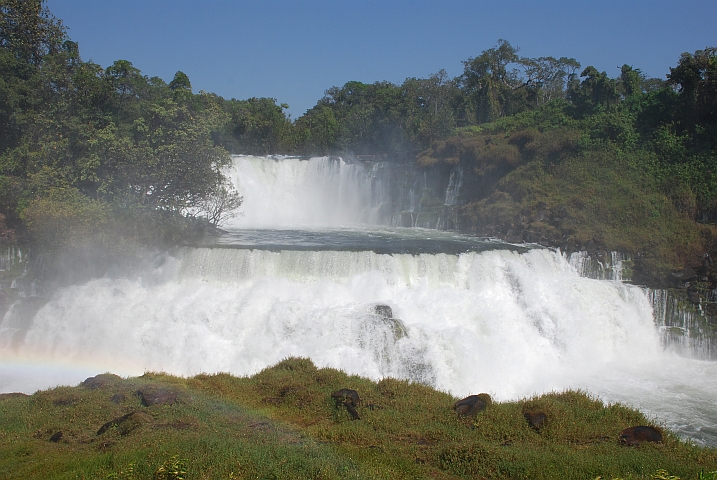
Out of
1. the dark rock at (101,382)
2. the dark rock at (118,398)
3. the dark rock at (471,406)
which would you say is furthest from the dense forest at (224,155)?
the dark rock at (471,406)

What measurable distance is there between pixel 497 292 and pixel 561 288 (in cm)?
200

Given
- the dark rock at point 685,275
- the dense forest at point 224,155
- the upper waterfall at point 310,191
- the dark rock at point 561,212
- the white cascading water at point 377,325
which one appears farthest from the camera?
the upper waterfall at point 310,191

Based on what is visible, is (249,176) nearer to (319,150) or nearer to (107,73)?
(107,73)

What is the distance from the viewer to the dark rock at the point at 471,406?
7727 mm

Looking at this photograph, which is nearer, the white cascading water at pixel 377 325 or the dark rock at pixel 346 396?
the dark rock at pixel 346 396

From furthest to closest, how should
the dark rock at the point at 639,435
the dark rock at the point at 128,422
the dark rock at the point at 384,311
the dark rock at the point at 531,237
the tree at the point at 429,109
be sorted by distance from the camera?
1. the tree at the point at 429,109
2. the dark rock at the point at 531,237
3. the dark rock at the point at 384,311
4. the dark rock at the point at 639,435
5. the dark rock at the point at 128,422

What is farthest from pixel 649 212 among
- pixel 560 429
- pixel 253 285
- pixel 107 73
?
pixel 107 73

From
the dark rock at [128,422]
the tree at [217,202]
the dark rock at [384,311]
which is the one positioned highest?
the tree at [217,202]

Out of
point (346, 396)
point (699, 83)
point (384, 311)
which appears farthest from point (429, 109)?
point (346, 396)

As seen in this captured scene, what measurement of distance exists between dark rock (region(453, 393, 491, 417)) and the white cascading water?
508 centimetres

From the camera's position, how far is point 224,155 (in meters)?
20.0

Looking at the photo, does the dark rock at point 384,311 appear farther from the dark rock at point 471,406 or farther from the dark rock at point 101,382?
the dark rock at point 101,382

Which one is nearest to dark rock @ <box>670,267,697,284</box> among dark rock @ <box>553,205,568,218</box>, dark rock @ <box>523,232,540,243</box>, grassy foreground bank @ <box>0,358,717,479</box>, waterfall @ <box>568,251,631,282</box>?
waterfall @ <box>568,251,631,282</box>

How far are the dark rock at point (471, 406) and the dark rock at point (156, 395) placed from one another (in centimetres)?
378
